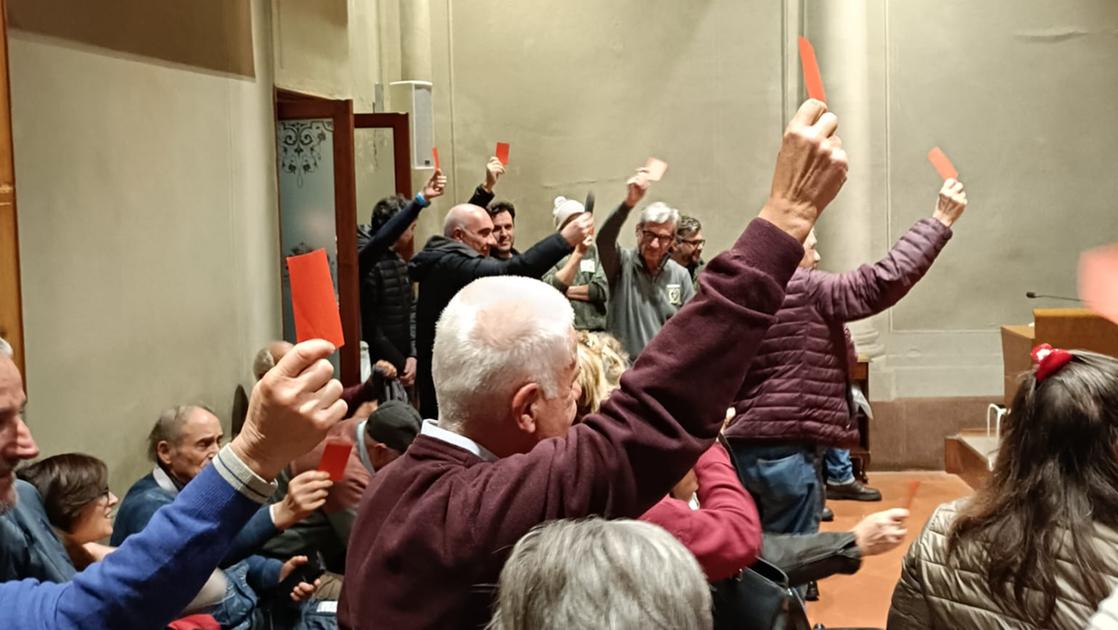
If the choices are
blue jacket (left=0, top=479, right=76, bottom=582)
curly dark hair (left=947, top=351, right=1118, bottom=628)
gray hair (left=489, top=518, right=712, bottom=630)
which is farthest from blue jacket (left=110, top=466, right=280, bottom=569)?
gray hair (left=489, top=518, right=712, bottom=630)

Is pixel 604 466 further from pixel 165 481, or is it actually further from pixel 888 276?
pixel 888 276

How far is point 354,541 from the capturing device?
1.80 meters

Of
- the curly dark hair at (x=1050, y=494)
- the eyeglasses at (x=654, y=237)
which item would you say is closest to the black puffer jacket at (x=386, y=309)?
the eyeglasses at (x=654, y=237)

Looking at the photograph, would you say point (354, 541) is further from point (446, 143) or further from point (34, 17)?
point (446, 143)

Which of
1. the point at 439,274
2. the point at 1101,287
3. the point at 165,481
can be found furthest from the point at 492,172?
the point at 1101,287

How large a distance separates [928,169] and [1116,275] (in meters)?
6.41

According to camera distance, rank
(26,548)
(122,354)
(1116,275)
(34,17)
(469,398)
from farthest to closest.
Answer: (122,354)
(34,17)
(1116,275)
(26,548)
(469,398)

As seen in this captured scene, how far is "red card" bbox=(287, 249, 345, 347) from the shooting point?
1.60 meters

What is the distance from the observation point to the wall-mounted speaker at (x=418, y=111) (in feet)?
29.0

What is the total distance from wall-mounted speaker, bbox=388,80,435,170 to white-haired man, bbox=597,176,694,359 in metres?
2.85

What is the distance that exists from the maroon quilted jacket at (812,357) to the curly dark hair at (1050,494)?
204 cm

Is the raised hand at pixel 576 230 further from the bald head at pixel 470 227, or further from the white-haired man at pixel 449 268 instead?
the bald head at pixel 470 227

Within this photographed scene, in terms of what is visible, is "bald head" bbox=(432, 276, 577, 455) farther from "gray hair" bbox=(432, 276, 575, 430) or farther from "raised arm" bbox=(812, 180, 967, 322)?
A: "raised arm" bbox=(812, 180, 967, 322)

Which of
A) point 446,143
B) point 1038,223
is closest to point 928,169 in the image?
point 1038,223
